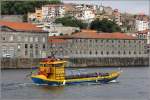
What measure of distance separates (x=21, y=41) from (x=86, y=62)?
26.7ft

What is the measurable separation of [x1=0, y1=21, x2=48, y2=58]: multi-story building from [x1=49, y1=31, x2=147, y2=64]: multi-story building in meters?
2.02

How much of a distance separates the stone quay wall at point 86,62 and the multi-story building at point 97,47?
32 cm

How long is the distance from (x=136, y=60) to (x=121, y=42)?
3.48 m

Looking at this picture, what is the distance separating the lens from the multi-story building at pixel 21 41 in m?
68.9

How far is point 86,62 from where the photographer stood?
73000 mm

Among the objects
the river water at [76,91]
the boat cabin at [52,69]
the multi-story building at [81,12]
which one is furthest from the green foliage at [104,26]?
the boat cabin at [52,69]

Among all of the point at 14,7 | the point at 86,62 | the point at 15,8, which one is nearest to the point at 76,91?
the point at 86,62

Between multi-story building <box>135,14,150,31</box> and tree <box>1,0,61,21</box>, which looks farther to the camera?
multi-story building <box>135,14,150,31</box>

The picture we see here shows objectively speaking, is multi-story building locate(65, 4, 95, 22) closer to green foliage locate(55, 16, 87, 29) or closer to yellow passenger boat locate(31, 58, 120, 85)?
green foliage locate(55, 16, 87, 29)

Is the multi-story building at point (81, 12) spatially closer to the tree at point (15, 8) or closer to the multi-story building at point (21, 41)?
the tree at point (15, 8)

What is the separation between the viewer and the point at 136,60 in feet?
259

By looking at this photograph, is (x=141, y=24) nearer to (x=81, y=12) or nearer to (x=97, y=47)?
(x=81, y=12)

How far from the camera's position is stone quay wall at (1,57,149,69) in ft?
214

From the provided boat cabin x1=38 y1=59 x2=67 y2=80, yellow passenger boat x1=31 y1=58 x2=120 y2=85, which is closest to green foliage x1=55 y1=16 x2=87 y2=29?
yellow passenger boat x1=31 y1=58 x2=120 y2=85
